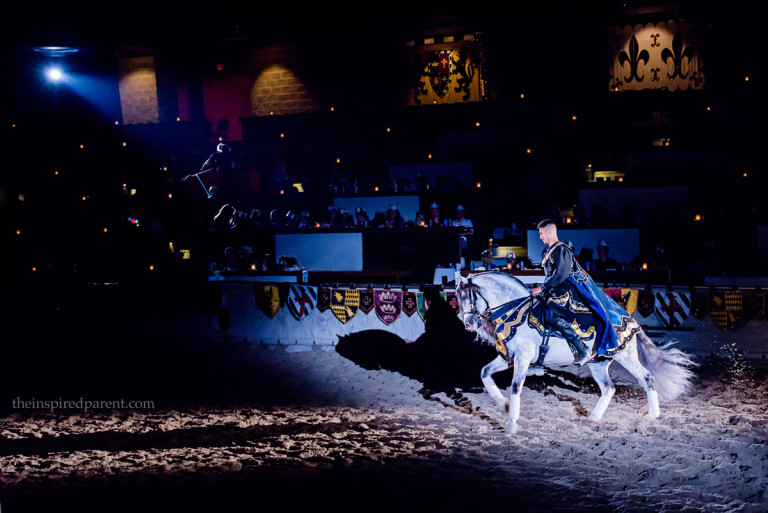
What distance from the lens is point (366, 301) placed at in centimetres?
1295

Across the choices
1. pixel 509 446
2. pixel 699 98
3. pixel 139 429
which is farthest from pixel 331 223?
pixel 699 98

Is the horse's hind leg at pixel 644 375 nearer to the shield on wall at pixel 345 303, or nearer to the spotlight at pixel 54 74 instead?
the shield on wall at pixel 345 303

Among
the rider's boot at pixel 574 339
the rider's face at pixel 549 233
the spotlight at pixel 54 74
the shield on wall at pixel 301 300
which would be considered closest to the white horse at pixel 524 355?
the rider's boot at pixel 574 339

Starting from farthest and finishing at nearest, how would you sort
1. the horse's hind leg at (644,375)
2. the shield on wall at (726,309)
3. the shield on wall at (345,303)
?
1. the shield on wall at (345,303)
2. the shield on wall at (726,309)
3. the horse's hind leg at (644,375)

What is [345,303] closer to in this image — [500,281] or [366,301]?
[366,301]

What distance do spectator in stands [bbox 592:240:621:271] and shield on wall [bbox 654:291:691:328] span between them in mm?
2500

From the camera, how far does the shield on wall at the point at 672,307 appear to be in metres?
11.4

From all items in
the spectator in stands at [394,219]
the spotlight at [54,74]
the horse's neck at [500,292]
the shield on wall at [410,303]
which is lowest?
the shield on wall at [410,303]

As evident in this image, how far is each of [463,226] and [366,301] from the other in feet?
13.5

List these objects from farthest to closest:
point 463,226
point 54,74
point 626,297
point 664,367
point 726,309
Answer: point 54,74, point 463,226, point 626,297, point 726,309, point 664,367

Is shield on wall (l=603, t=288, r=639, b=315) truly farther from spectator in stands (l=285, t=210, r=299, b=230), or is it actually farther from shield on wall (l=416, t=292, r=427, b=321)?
spectator in stands (l=285, t=210, r=299, b=230)

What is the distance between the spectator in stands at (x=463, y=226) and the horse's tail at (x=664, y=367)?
24.8 ft

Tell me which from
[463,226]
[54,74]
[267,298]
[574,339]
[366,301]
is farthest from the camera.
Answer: [54,74]

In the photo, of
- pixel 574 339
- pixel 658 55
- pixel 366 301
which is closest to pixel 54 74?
pixel 366 301
